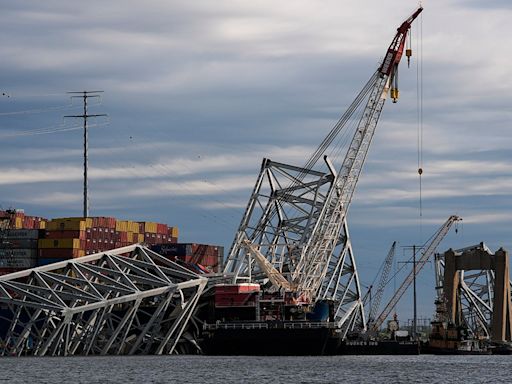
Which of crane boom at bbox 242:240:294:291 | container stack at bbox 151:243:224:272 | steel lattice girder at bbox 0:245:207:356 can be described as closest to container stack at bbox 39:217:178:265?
container stack at bbox 151:243:224:272

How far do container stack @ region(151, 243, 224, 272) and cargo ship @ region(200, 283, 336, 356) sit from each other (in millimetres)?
21022

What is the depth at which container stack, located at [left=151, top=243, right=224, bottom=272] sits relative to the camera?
18488 centimetres

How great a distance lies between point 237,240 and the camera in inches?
6934

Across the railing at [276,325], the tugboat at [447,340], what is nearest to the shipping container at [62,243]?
the railing at [276,325]

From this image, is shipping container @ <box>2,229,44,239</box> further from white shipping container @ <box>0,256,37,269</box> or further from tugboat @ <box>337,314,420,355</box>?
tugboat @ <box>337,314,420,355</box>

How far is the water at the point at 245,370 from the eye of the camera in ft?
363

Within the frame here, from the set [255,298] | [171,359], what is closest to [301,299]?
[255,298]

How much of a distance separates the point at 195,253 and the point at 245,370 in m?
66.8

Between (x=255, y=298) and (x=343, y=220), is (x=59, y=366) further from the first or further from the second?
(x=343, y=220)

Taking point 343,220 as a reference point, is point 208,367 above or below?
below

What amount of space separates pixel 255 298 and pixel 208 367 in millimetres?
32891

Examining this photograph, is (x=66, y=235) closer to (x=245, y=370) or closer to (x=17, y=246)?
(x=17, y=246)

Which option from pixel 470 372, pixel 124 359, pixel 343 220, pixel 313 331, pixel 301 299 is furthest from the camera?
pixel 343 220

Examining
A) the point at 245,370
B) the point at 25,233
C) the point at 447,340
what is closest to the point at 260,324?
the point at 245,370
